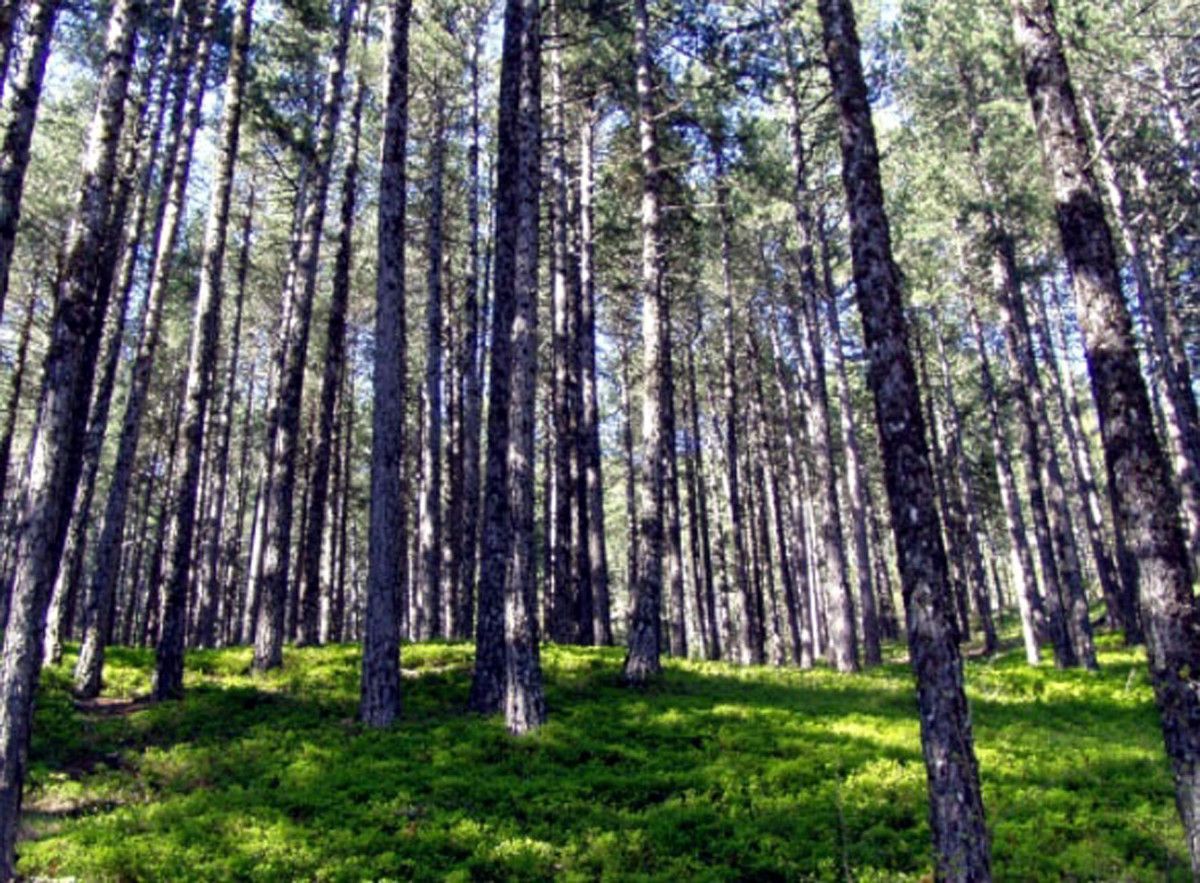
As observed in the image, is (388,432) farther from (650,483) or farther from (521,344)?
(650,483)

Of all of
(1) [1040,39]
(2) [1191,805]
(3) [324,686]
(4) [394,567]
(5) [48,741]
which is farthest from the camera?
(3) [324,686]

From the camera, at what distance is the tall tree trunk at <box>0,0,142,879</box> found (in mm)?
7035

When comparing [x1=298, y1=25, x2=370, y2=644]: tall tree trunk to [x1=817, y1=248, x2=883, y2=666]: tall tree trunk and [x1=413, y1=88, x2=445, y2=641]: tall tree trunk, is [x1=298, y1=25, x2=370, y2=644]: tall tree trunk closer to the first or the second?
[x1=413, y1=88, x2=445, y2=641]: tall tree trunk

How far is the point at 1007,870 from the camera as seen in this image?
22.3ft

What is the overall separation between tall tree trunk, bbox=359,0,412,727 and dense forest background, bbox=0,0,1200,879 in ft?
0.23

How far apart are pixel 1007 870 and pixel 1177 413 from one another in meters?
18.3

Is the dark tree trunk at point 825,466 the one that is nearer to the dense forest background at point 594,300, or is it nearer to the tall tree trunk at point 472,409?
the dense forest background at point 594,300

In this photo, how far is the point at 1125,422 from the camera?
6629 mm

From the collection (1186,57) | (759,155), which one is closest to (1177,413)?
(1186,57)

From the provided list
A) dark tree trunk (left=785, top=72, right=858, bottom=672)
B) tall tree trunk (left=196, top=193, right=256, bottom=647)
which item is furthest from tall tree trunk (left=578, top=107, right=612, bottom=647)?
tall tree trunk (left=196, top=193, right=256, bottom=647)

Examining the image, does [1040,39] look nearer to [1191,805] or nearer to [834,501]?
[1191,805]

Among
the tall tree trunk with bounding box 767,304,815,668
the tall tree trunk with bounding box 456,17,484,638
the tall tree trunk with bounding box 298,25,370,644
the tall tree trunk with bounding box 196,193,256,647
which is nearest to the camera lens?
the tall tree trunk with bounding box 298,25,370,644

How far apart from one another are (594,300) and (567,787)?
17.4 m

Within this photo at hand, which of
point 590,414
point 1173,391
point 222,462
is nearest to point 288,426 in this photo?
point 590,414
